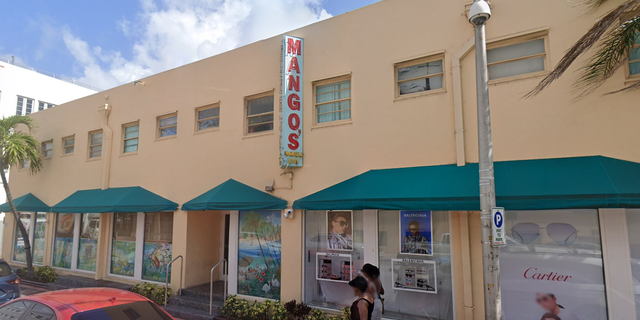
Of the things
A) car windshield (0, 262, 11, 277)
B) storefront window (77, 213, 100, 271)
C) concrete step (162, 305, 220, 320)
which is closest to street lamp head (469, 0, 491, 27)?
concrete step (162, 305, 220, 320)

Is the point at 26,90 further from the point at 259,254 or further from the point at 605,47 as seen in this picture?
the point at 605,47

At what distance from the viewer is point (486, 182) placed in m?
5.06

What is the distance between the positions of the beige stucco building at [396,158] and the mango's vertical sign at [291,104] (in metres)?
0.18

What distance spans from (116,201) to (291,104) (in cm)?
655

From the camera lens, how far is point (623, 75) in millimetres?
6082

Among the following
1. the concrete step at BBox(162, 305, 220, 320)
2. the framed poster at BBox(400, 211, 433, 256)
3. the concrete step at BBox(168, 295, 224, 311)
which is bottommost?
the concrete step at BBox(162, 305, 220, 320)

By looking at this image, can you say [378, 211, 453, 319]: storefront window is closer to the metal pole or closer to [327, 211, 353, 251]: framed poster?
[327, 211, 353, 251]: framed poster

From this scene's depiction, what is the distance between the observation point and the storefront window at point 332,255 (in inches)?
325

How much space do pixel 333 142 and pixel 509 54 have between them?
387cm

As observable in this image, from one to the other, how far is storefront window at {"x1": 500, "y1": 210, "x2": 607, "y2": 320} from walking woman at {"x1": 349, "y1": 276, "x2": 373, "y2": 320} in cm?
341

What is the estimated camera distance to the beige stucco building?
20.4ft

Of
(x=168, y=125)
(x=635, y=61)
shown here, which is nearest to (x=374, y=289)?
(x=635, y=61)

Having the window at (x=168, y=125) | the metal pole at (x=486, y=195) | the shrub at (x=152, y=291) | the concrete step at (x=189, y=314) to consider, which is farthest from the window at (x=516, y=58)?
the shrub at (x=152, y=291)

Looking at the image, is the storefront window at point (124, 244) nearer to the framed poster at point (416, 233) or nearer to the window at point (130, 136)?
the window at point (130, 136)
